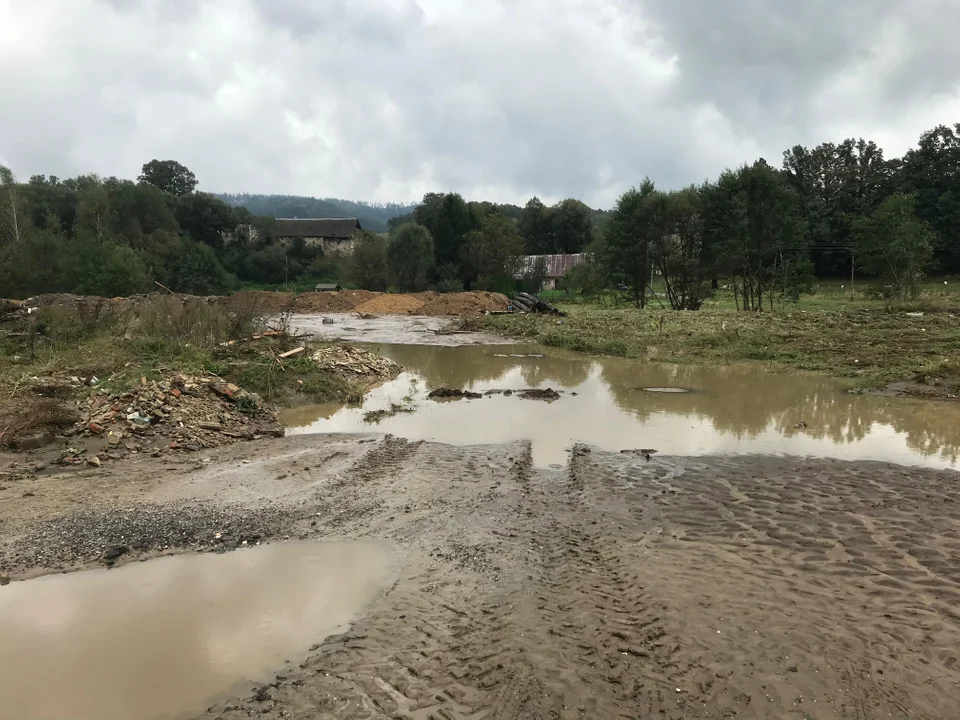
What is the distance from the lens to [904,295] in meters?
35.3

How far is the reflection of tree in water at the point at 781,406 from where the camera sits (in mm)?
10680

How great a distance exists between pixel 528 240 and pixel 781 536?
216 ft

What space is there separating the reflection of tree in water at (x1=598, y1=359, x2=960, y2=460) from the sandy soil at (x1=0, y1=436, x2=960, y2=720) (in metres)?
2.34

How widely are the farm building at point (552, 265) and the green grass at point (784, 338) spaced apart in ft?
78.9

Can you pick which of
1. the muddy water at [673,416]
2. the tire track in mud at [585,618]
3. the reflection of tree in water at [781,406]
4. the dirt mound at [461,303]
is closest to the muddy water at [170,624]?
the tire track in mud at [585,618]

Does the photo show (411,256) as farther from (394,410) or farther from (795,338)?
(394,410)

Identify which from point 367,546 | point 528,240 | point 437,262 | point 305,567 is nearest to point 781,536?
point 367,546

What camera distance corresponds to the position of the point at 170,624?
16.2 ft

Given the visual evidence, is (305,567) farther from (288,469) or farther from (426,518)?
(288,469)

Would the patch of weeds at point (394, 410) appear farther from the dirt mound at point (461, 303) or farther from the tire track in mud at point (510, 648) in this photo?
the dirt mound at point (461, 303)

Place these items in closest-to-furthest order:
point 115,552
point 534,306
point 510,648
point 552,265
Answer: point 510,648
point 115,552
point 534,306
point 552,265

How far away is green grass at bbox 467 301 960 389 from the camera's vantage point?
16562 millimetres

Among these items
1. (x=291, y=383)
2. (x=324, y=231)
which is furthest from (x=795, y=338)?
(x=324, y=231)

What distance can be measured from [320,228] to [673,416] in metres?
70.6
